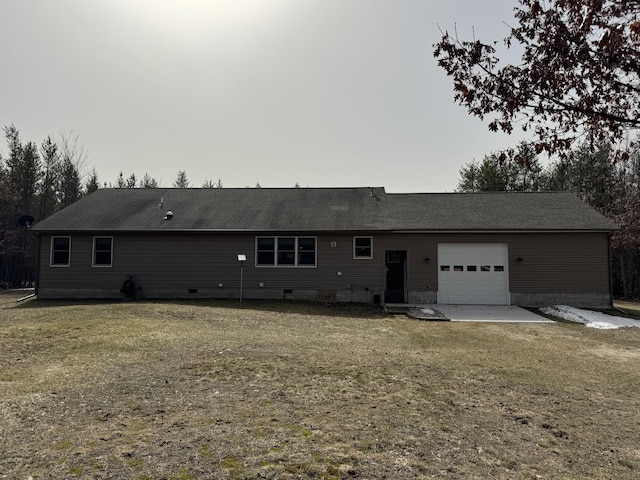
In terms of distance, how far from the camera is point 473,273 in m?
16.4

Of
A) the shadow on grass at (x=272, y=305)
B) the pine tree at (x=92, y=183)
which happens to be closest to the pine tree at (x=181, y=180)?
the pine tree at (x=92, y=183)

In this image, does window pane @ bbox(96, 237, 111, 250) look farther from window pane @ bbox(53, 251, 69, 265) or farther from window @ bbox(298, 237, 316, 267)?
window @ bbox(298, 237, 316, 267)

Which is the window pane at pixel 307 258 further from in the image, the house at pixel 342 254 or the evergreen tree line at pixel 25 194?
the evergreen tree line at pixel 25 194

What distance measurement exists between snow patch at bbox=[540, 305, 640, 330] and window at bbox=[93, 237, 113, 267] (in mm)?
18455

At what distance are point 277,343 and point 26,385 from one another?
453cm

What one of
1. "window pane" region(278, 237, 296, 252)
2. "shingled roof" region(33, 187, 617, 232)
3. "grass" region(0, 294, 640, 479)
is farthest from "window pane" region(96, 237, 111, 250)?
"grass" region(0, 294, 640, 479)

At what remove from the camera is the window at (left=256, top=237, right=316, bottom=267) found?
16938 mm

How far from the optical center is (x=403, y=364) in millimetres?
7117

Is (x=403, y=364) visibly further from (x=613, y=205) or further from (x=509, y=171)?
(x=509, y=171)

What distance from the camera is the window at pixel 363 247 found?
16675 millimetres

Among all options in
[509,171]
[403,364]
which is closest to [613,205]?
[509,171]

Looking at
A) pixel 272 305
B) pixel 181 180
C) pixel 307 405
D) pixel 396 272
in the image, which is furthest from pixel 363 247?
pixel 181 180

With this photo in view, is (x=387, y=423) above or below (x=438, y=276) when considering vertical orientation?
below

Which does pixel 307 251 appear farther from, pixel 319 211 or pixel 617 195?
pixel 617 195
